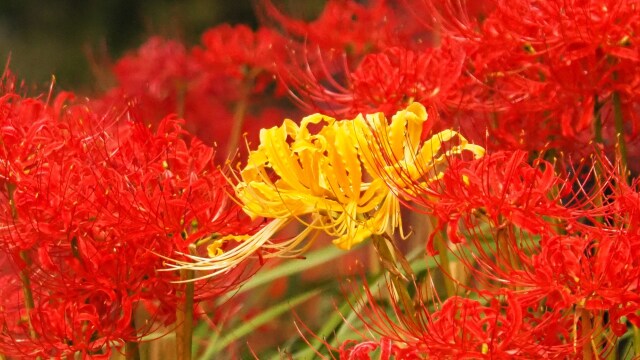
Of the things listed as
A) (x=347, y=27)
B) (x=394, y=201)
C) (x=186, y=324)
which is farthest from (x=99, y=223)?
(x=347, y=27)

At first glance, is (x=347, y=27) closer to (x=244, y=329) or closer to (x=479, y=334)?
(x=244, y=329)

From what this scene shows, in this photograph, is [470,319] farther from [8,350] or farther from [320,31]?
[320,31]

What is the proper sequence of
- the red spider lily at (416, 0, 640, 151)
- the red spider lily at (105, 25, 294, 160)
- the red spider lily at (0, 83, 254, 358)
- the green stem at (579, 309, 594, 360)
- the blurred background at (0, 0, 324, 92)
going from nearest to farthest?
the green stem at (579, 309, 594, 360)
the red spider lily at (0, 83, 254, 358)
the red spider lily at (416, 0, 640, 151)
the red spider lily at (105, 25, 294, 160)
the blurred background at (0, 0, 324, 92)

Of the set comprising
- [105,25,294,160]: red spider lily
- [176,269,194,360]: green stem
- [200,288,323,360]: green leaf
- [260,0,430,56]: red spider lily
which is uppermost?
[260,0,430,56]: red spider lily

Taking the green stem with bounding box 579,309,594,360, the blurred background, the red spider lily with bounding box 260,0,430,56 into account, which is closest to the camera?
the green stem with bounding box 579,309,594,360

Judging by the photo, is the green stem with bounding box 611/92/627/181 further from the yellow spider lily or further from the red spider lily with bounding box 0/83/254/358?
the red spider lily with bounding box 0/83/254/358

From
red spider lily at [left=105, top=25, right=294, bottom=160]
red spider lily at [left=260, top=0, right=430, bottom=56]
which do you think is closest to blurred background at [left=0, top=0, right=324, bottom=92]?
red spider lily at [left=105, top=25, right=294, bottom=160]

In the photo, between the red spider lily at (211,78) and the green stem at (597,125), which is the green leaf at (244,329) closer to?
the red spider lily at (211,78)
